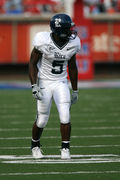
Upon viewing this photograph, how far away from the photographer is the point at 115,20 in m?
21.2

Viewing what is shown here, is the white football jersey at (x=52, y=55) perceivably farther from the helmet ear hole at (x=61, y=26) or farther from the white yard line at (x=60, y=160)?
the white yard line at (x=60, y=160)

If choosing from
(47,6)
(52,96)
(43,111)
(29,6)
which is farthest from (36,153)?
(47,6)

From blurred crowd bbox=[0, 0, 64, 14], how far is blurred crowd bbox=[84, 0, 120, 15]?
96cm

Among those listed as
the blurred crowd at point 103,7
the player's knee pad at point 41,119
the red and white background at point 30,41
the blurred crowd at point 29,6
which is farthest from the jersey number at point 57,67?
the blurred crowd at point 103,7

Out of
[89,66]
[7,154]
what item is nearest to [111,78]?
[89,66]

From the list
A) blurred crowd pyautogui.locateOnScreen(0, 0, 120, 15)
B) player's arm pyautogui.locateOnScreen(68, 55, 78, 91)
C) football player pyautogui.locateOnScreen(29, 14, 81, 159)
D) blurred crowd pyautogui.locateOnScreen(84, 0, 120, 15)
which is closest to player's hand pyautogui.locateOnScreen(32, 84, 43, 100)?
football player pyautogui.locateOnScreen(29, 14, 81, 159)

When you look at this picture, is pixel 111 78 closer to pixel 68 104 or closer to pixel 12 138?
pixel 12 138

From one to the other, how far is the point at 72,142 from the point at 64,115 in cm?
150

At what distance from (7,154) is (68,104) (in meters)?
0.88

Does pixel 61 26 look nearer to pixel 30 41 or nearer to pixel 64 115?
pixel 64 115

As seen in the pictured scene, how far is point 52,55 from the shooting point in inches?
276

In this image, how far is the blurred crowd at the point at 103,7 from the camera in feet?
71.2

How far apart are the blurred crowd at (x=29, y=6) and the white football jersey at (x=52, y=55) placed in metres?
14.3
